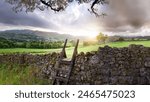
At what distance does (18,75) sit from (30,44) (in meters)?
0.67

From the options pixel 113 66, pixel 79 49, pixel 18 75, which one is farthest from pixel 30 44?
pixel 113 66

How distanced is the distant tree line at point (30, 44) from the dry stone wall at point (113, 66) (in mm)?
427

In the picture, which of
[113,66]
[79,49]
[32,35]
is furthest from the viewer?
[79,49]

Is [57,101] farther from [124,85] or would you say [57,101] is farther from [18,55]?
[18,55]

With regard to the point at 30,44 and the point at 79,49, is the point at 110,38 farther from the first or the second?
the point at 30,44

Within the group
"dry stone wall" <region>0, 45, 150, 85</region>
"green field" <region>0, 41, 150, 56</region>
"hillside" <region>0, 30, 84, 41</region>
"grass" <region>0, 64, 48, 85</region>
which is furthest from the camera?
"grass" <region>0, 64, 48, 85</region>

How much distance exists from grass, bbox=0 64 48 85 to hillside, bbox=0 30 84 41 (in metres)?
0.70

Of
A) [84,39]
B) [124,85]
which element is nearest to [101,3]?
[84,39]

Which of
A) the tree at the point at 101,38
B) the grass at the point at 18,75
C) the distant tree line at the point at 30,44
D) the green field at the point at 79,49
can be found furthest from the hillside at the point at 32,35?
the grass at the point at 18,75

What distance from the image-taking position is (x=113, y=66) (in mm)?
10156

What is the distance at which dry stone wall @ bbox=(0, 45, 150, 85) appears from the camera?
395 inches

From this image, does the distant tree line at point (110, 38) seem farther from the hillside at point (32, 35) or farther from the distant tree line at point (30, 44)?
the distant tree line at point (30, 44)

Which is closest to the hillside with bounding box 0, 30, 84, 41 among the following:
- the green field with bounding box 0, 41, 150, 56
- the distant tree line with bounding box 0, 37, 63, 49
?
the distant tree line with bounding box 0, 37, 63, 49

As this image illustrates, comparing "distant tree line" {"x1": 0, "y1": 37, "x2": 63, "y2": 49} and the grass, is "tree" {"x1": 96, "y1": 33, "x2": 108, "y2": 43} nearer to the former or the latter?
"distant tree line" {"x1": 0, "y1": 37, "x2": 63, "y2": 49}
